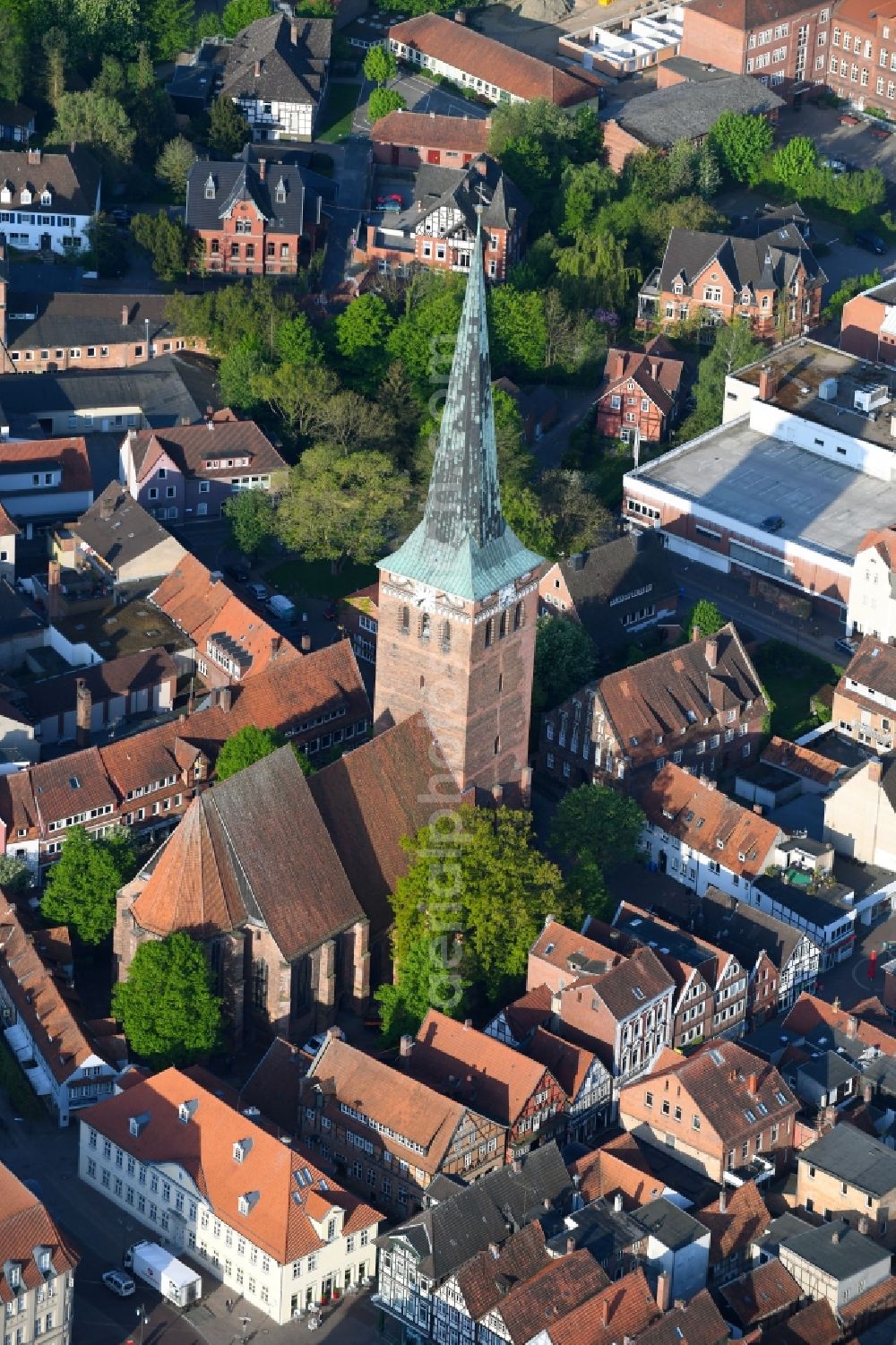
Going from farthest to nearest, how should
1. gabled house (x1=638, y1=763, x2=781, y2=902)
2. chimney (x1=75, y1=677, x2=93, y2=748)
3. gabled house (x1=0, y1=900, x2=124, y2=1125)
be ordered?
chimney (x1=75, y1=677, x2=93, y2=748) < gabled house (x1=638, y1=763, x2=781, y2=902) < gabled house (x1=0, y1=900, x2=124, y2=1125)

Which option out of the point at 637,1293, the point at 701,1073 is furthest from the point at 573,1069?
the point at 637,1293

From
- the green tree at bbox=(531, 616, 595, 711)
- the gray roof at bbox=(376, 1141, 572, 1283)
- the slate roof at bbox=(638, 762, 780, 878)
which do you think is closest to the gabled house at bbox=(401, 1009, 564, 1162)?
the gray roof at bbox=(376, 1141, 572, 1283)

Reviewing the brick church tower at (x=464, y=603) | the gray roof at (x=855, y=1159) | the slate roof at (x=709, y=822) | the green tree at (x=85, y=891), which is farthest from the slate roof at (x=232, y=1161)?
the slate roof at (x=709, y=822)

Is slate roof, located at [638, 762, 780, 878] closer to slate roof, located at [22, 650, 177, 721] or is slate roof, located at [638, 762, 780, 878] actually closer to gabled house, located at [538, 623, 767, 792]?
gabled house, located at [538, 623, 767, 792]

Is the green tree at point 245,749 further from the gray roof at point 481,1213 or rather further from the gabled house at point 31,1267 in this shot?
the gabled house at point 31,1267

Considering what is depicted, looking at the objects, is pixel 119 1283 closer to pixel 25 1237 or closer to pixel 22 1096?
pixel 25 1237

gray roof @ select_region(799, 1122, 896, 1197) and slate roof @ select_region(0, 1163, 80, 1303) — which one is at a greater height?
slate roof @ select_region(0, 1163, 80, 1303)
